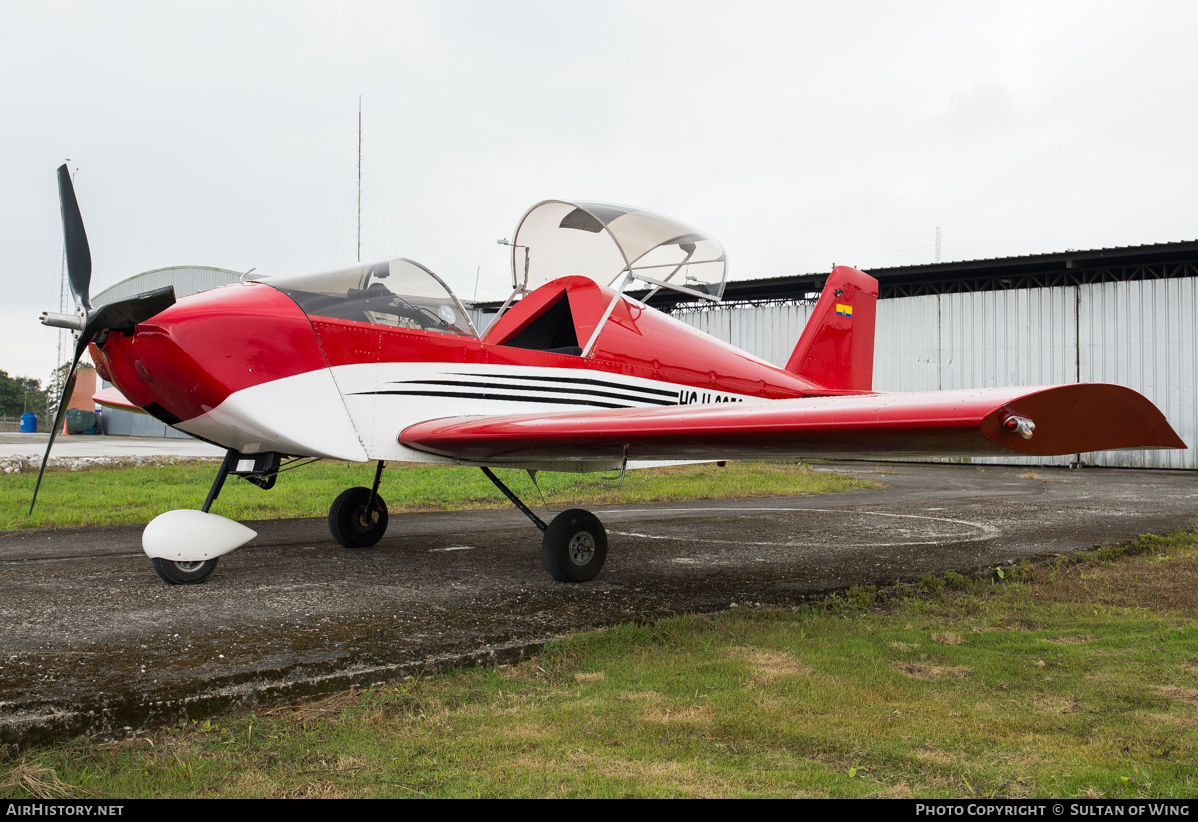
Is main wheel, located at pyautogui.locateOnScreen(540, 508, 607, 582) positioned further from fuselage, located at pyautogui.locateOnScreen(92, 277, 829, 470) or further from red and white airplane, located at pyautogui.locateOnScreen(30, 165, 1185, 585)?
fuselage, located at pyautogui.locateOnScreen(92, 277, 829, 470)

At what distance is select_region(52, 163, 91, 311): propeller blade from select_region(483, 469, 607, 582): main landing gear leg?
10.5 ft

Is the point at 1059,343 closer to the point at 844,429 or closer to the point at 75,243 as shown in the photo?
the point at 844,429

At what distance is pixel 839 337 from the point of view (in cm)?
953

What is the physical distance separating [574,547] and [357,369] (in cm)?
195

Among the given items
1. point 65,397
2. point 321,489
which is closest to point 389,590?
point 65,397

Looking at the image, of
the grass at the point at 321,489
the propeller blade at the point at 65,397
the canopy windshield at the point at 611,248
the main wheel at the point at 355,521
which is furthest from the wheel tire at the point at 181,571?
the grass at the point at 321,489

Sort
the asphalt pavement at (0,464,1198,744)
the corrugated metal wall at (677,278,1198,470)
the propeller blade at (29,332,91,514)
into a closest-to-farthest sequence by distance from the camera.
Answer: the asphalt pavement at (0,464,1198,744) → the propeller blade at (29,332,91,514) → the corrugated metal wall at (677,278,1198,470)

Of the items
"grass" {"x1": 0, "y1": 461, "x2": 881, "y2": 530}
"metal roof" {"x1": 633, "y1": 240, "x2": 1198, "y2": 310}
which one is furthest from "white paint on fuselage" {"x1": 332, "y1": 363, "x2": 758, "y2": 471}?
"metal roof" {"x1": 633, "y1": 240, "x2": 1198, "y2": 310}

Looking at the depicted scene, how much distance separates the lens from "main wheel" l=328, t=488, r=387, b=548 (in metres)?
6.72

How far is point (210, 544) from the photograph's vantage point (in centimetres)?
479

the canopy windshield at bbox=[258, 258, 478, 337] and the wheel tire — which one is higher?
the canopy windshield at bbox=[258, 258, 478, 337]

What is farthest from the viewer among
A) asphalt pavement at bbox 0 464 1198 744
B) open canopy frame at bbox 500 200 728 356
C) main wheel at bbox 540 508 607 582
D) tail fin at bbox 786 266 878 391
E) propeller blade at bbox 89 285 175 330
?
tail fin at bbox 786 266 878 391

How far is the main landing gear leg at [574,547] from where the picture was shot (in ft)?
17.5

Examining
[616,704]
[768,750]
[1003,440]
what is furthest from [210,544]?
[1003,440]
